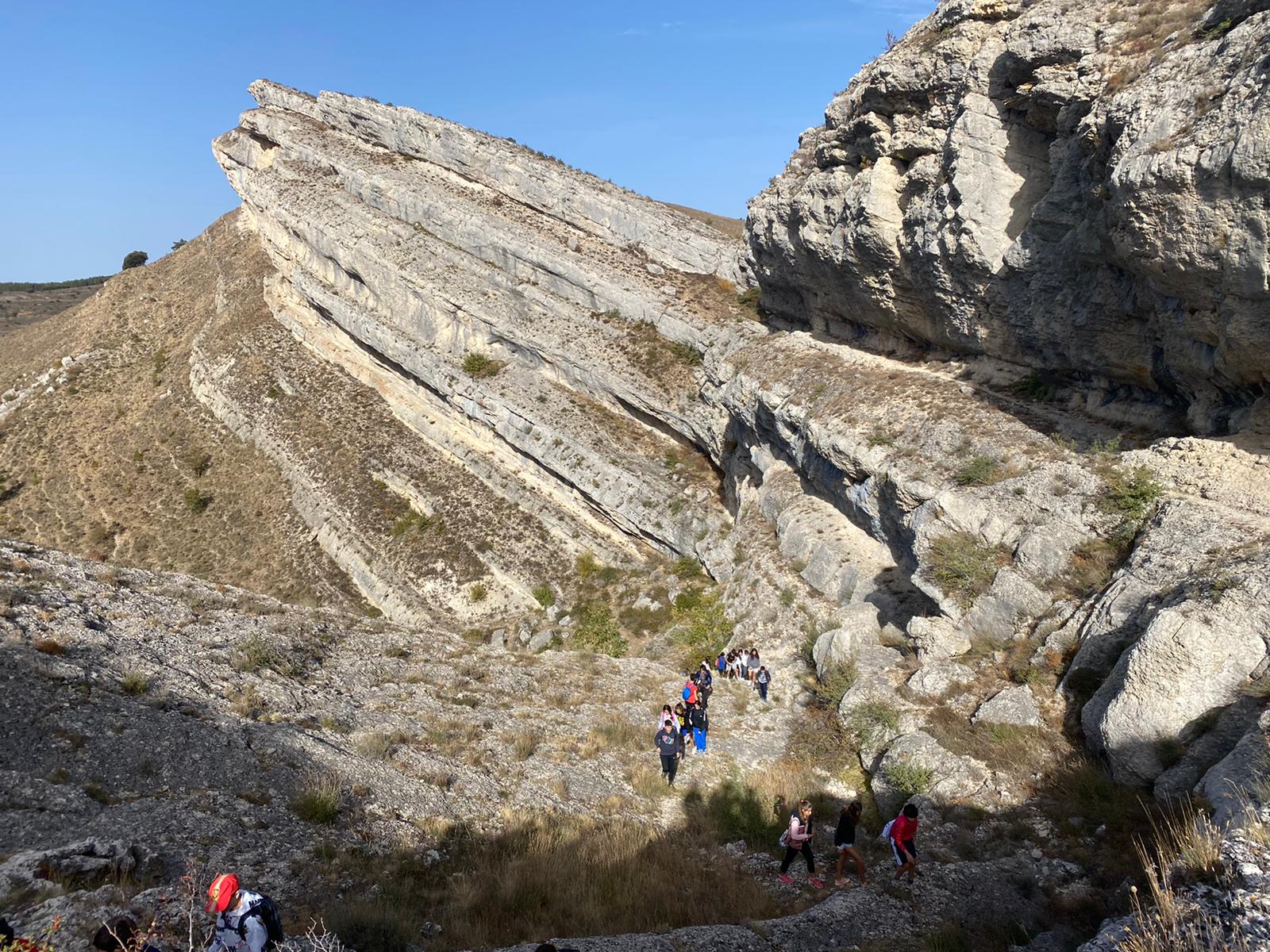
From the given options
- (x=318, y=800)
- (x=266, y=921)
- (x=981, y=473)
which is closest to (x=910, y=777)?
(x=981, y=473)

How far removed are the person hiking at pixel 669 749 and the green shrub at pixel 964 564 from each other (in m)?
6.40

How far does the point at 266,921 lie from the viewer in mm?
6480

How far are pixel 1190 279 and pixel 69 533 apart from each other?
44454mm

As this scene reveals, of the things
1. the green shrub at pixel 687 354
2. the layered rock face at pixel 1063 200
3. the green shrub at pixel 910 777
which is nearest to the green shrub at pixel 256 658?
the green shrub at pixel 910 777

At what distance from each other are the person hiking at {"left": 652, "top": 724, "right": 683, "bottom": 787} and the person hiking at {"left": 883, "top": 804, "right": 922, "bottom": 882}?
4726 millimetres

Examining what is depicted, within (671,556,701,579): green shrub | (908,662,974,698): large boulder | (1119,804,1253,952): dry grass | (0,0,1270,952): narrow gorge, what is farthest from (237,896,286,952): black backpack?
(671,556,701,579): green shrub

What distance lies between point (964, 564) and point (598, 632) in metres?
14.4

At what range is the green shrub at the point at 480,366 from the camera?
34.2 meters

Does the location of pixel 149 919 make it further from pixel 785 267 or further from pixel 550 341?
pixel 550 341

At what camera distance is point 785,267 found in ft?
89.9

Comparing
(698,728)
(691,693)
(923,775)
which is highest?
(923,775)

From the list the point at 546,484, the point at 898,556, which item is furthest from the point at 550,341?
the point at 898,556

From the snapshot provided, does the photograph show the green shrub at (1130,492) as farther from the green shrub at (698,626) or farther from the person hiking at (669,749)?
the green shrub at (698,626)

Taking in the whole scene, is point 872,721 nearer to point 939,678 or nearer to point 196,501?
point 939,678
